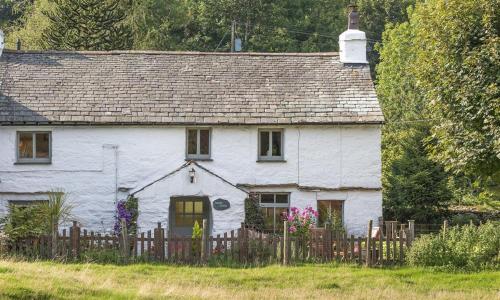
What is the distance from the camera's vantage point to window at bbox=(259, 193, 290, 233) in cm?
2750

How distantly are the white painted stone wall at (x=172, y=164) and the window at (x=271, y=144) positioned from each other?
11.5 inches

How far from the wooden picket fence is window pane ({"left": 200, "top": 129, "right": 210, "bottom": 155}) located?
6.49 meters

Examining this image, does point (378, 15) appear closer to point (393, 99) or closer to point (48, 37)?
point (393, 99)

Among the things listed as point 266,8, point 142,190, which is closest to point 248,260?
point 142,190

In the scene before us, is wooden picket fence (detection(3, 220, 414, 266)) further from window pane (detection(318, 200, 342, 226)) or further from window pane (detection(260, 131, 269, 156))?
window pane (detection(260, 131, 269, 156))

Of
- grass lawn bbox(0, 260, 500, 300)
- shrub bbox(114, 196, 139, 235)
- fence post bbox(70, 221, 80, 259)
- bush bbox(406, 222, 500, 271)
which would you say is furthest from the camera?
shrub bbox(114, 196, 139, 235)

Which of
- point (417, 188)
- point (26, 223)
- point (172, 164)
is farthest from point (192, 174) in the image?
point (417, 188)

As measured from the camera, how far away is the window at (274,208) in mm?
27500

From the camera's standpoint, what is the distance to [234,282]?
18.8 meters

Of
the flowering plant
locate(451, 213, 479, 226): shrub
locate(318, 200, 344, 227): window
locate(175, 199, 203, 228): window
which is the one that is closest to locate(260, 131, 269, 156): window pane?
the flowering plant

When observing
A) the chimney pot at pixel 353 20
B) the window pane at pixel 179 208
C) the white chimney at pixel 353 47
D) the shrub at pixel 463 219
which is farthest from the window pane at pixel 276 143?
the shrub at pixel 463 219

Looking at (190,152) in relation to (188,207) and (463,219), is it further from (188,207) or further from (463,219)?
(463,219)

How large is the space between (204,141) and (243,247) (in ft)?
23.2

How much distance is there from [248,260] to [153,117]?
7.84 metres
